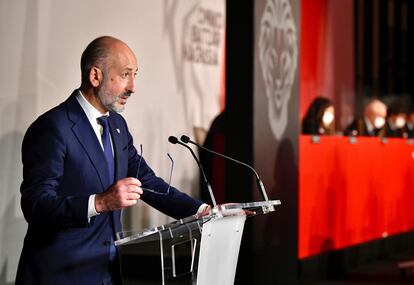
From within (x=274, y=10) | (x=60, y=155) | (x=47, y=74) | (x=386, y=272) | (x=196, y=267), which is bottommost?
(x=386, y=272)

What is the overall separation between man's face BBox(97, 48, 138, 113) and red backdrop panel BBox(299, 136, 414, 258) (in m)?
3.46

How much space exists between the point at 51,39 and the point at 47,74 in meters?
0.21

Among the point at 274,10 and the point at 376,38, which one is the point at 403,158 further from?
the point at 376,38

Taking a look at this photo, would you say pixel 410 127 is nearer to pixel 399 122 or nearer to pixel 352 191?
pixel 399 122

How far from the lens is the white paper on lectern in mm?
2570

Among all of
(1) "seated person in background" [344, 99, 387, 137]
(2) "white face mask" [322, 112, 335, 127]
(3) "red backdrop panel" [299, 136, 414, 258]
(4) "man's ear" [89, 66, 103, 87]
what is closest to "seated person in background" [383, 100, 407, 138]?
(1) "seated person in background" [344, 99, 387, 137]

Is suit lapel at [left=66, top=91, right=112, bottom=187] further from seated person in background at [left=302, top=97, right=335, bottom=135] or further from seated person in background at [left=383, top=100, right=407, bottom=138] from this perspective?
seated person in background at [left=383, top=100, right=407, bottom=138]

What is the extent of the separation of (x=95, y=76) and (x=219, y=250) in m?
0.77

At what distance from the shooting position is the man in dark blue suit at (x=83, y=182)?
2500 mm

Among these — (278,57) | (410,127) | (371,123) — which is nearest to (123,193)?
(278,57)

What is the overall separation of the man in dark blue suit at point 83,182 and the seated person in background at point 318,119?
4.33 metres

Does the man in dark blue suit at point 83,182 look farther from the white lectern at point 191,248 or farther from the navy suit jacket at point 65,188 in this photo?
the white lectern at point 191,248

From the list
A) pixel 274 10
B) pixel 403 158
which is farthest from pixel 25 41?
pixel 403 158

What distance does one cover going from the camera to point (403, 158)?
8.34 metres
